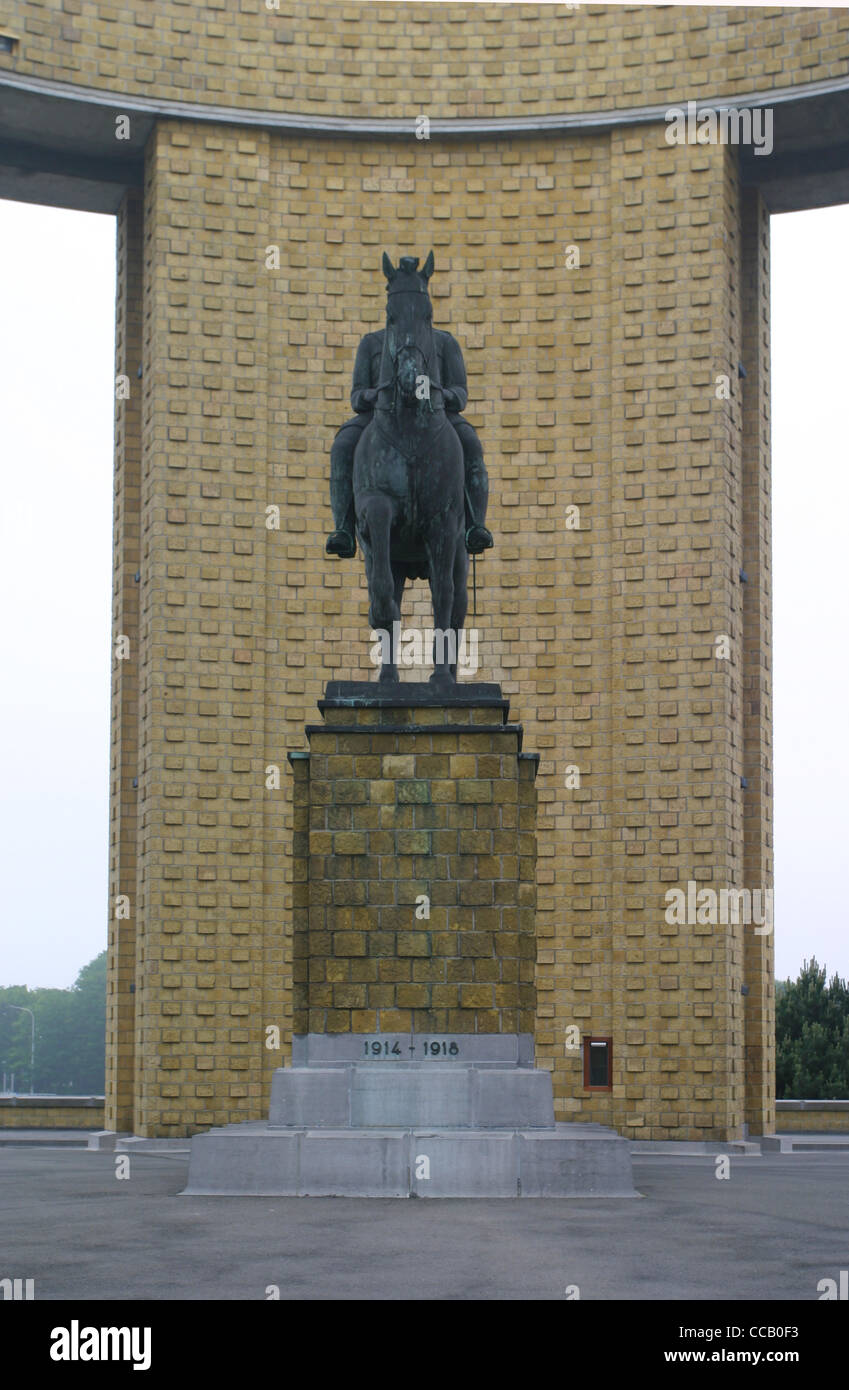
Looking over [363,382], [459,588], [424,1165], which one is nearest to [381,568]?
[459,588]

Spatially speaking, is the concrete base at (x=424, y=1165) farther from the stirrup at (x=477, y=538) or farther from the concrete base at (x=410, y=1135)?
the stirrup at (x=477, y=538)

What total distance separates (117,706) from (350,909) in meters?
10.6

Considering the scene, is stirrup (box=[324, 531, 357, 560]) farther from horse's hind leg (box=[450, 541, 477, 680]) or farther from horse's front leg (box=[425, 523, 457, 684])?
horse's hind leg (box=[450, 541, 477, 680])

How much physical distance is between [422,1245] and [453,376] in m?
7.85

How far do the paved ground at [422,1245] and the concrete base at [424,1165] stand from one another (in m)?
0.31

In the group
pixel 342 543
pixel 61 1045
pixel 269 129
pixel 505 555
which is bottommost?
pixel 61 1045

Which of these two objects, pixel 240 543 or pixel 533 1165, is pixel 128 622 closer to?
pixel 240 543

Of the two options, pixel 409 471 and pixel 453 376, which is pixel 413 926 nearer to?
pixel 409 471

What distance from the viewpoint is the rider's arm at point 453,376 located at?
15305mm

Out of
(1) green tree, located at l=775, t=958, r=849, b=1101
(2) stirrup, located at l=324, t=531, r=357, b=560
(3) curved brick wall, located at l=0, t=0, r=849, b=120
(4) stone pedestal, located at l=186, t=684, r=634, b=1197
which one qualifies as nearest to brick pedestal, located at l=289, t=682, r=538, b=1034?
(4) stone pedestal, located at l=186, t=684, r=634, b=1197

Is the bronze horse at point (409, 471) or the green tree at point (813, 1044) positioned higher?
the bronze horse at point (409, 471)

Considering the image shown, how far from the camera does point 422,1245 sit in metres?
10.1

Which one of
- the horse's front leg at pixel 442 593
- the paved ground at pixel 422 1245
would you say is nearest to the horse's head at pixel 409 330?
the horse's front leg at pixel 442 593

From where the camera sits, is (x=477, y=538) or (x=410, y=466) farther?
(x=477, y=538)
